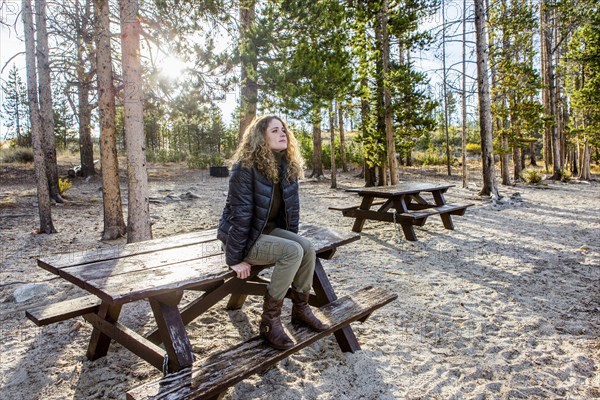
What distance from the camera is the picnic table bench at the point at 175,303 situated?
2.20 metres

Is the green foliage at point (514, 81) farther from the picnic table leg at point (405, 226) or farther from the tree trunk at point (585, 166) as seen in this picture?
the picnic table leg at point (405, 226)

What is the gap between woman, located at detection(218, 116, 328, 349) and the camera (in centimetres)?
265

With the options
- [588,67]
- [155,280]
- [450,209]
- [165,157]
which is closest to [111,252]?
[155,280]

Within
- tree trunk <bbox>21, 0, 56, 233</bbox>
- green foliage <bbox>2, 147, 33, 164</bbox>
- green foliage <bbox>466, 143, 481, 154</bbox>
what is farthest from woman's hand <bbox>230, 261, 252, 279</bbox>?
green foliage <bbox>466, 143, 481, 154</bbox>

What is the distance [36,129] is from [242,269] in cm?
657

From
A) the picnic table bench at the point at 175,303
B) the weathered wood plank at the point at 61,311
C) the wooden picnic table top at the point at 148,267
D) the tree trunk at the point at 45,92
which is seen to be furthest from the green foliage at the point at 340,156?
the weathered wood plank at the point at 61,311

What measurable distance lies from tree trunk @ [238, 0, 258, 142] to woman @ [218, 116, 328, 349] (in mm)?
5960

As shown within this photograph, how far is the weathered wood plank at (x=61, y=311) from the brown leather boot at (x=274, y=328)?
1425 millimetres

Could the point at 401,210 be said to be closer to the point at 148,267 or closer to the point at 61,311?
the point at 148,267

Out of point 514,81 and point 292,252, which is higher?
point 514,81

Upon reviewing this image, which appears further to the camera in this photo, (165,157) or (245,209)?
(165,157)

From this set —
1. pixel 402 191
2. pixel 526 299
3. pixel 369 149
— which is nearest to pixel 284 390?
pixel 526 299

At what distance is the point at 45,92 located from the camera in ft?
32.6

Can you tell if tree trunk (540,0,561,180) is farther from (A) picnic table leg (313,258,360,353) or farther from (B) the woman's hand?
(B) the woman's hand
